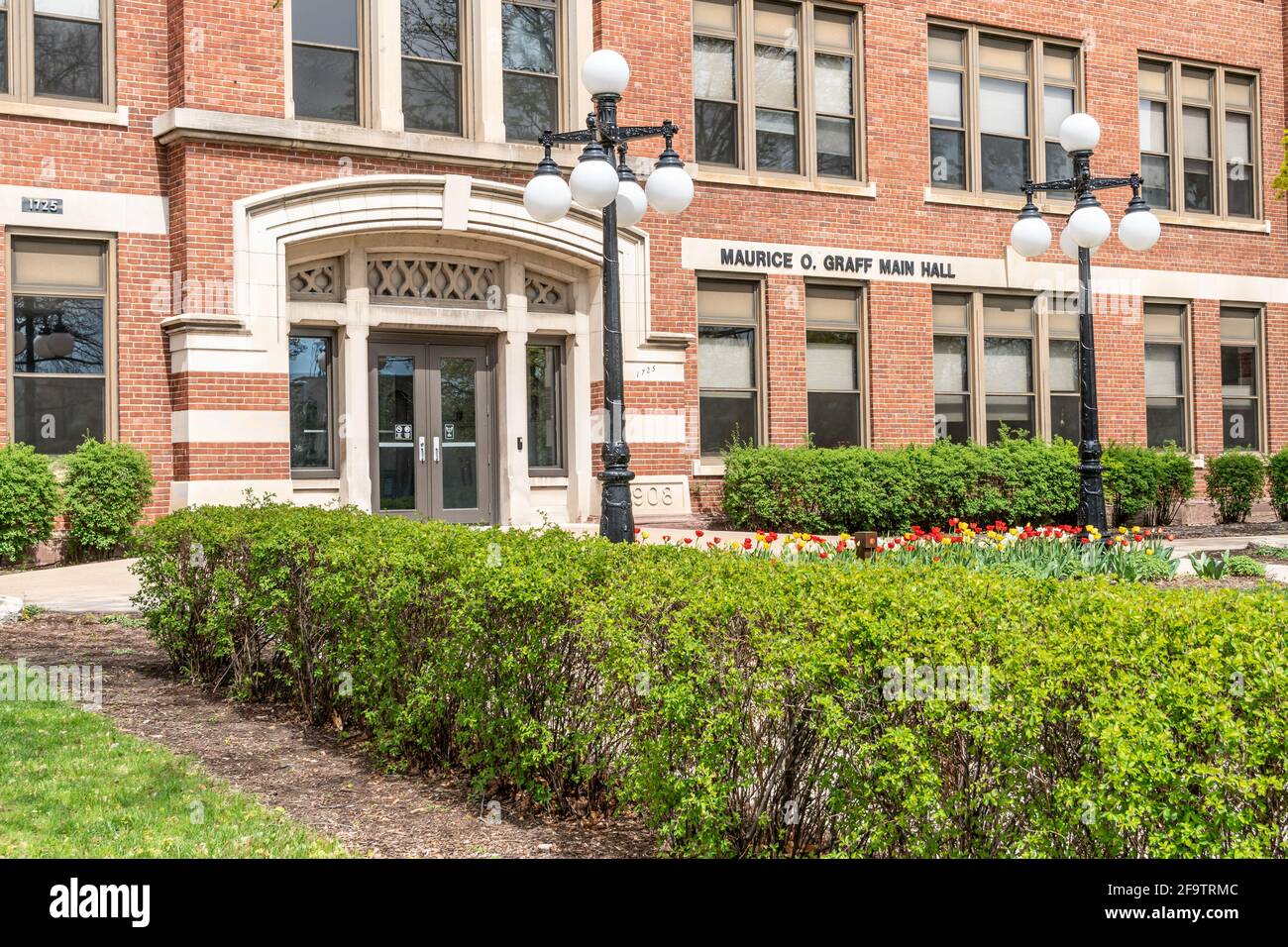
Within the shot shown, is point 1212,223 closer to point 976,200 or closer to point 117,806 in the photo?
point 976,200

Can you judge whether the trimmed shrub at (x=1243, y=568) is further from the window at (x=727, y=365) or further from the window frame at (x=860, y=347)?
the window frame at (x=860, y=347)

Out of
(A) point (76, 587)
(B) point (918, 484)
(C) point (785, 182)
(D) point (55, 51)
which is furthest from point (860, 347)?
(A) point (76, 587)

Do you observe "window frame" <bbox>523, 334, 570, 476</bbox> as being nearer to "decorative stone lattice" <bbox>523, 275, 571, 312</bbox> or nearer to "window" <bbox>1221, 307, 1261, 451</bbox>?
"decorative stone lattice" <bbox>523, 275, 571, 312</bbox>

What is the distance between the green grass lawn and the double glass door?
9.88m

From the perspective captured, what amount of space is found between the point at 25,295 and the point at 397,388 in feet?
14.5

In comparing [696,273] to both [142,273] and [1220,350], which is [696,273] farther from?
[1220,350]

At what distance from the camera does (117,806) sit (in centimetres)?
574

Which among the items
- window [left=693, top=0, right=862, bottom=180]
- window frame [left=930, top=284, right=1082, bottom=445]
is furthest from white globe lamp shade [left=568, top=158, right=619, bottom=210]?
window frame [left=930, top=284, right=1082, bottom=445]

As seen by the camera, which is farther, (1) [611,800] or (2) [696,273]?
(2) [696,273]

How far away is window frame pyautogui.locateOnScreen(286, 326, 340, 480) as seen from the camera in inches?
648

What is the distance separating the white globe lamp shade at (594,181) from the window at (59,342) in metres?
8.44

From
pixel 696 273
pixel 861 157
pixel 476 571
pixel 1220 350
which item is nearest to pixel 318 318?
pixel 696 273

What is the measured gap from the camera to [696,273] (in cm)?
1900

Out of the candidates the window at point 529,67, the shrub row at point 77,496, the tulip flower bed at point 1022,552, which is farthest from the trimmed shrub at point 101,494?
the tulip flower bed at point 1022,552
